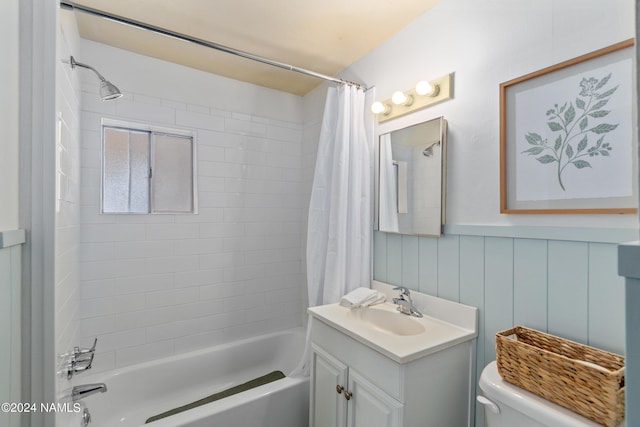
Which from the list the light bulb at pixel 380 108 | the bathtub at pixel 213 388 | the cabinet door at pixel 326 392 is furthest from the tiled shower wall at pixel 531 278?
the bathtub at pixel 213 388

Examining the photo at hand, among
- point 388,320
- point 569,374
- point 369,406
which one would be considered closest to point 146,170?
point 388,320

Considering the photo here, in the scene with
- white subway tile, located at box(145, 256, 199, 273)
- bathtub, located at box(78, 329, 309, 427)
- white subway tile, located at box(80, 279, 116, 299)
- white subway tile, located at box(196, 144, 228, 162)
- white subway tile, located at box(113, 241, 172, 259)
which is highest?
white subway tile, located at box(196, 144, 228, 162)

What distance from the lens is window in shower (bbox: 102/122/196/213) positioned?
1.99 meters

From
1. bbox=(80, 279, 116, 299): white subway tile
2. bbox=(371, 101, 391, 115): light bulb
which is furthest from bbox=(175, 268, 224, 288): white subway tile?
bbox=(371, 101, 391, 115): light bulb

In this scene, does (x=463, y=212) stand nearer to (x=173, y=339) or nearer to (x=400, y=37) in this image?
(x=400, y=37)

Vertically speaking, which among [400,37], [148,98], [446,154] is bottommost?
[446,154]

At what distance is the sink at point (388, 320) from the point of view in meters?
1.54

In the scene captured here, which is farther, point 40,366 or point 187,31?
point 187,31

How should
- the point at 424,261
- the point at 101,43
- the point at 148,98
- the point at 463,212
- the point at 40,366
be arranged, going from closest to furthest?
the point at 40,366
the point at 463,212
the point at 424,261
the point at 101,43
the point at 148,98

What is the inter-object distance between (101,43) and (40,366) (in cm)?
198

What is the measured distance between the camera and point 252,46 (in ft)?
6.42

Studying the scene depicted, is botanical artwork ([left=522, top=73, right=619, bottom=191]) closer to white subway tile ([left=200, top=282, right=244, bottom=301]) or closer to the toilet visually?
the toilet

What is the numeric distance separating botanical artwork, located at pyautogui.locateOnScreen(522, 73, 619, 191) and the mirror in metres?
0.44

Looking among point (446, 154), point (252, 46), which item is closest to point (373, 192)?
point (446, 154)
